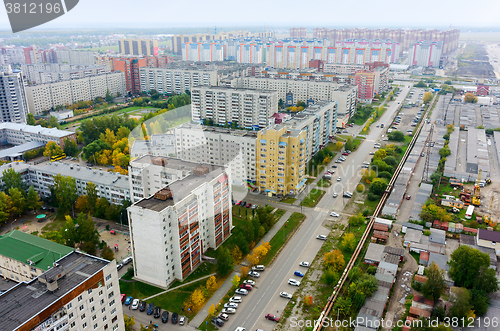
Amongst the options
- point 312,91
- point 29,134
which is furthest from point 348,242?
point 312,91

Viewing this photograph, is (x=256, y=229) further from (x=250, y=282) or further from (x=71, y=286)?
(x=71, y=286)

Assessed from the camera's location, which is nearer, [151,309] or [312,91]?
[151,309]

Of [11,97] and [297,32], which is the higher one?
[297,32]

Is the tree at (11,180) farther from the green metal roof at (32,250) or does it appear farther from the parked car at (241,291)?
the parked car at (241,291)

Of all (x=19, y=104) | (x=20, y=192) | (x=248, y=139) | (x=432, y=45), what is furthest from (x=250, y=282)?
(x=432, y=45)

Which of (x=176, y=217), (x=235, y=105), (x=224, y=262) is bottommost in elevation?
(x=224, y=262)

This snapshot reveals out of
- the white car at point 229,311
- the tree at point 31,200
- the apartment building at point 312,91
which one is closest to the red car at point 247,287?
the white car at point 229,311

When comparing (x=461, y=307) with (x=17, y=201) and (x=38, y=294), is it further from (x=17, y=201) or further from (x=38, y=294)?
(x=17, y=201)
